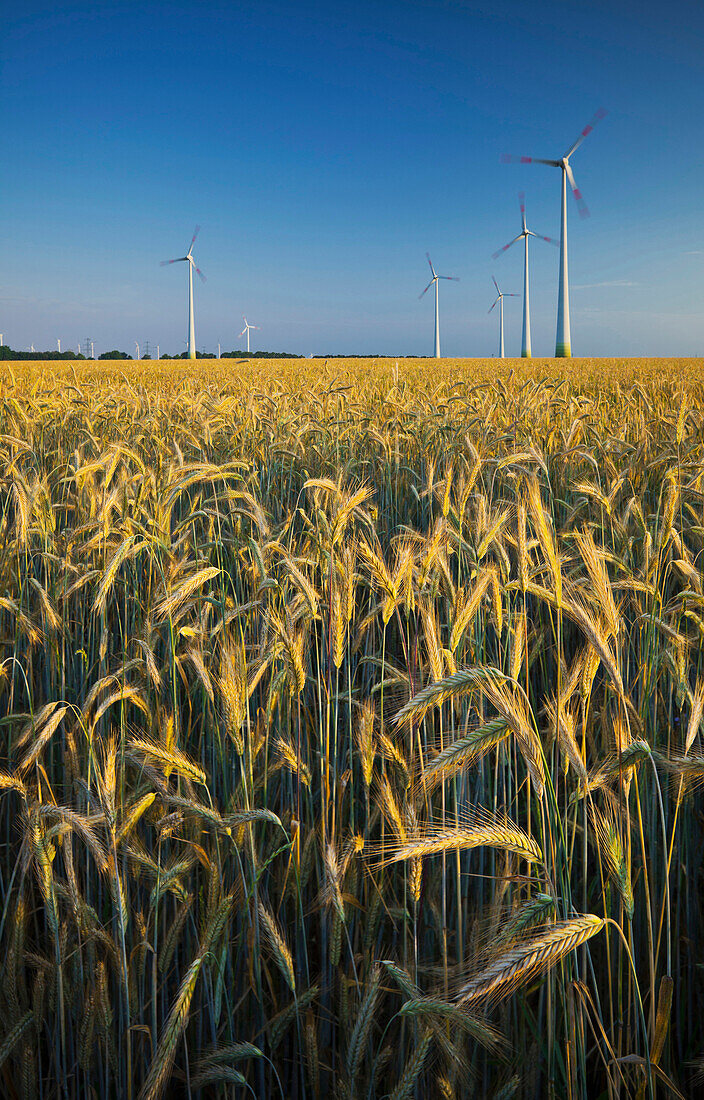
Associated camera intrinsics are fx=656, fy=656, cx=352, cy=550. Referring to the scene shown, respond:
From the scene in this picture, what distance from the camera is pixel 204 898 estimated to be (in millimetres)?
1722

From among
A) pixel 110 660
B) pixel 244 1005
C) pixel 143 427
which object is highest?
pixel 143 427

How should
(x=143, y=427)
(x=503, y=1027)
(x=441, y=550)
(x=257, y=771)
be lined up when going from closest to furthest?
(x=503, y=1027)
(x=257, y=771)
(x=441, y=550)
(x=143, y=427)

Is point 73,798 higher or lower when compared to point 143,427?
lower

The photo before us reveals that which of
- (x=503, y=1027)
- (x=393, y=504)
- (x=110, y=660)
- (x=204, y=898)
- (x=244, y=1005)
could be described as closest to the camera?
(x=503, y=1027)

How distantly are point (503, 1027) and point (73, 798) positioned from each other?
4.18 feet

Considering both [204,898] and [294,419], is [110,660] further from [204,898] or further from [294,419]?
[294,419]

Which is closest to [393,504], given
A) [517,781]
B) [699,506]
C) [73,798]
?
[699,506]

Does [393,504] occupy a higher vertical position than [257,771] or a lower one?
higher

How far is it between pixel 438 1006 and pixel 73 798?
1.24m

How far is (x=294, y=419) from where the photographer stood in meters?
5.66

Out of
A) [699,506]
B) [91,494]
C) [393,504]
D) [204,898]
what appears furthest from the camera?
[393,504]

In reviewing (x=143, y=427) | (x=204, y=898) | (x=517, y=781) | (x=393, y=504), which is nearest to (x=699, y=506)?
(x=393, y=504)

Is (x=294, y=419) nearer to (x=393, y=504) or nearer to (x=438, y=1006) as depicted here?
(x=393, y=504)

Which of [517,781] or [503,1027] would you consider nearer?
[503,1027]
